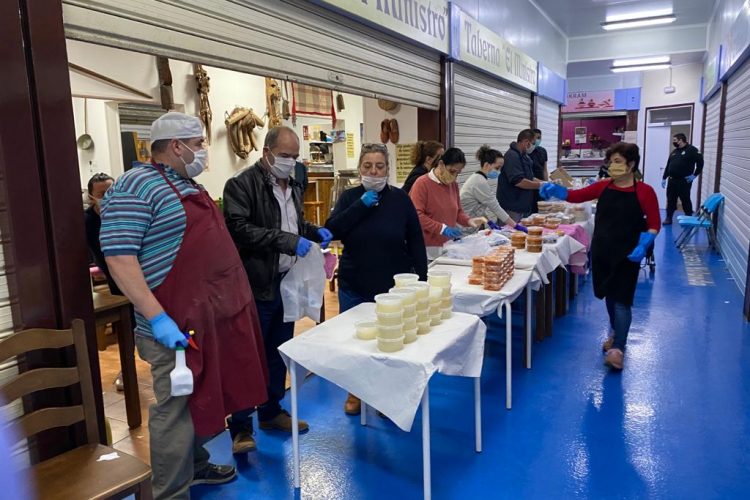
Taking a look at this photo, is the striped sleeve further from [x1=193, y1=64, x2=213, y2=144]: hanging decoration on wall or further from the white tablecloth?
[x1=193, y1=64, x2=213, y2=144]: hanging decoration on wall

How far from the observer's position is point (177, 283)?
2271mm

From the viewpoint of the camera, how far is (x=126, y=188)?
7.07ft

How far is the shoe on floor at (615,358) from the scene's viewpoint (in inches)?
165

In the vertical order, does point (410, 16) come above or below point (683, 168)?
above

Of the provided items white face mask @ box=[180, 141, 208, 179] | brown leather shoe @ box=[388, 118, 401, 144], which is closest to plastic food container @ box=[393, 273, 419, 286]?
white face mask @ box=[180, 141, 208, 179]

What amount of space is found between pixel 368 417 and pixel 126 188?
2.07 m

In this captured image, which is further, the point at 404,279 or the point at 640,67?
the point at 640,67

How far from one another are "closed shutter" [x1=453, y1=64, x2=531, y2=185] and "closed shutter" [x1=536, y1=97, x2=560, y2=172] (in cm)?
176

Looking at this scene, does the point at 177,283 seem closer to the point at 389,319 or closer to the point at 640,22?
the point at 389,319

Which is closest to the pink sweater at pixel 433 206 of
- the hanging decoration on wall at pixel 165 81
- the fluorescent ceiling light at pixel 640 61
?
the hanging decoration on wall at pixel 165 81

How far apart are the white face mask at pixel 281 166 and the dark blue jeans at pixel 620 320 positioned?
2718mm

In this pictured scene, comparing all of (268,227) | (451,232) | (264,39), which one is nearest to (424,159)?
(451,232)

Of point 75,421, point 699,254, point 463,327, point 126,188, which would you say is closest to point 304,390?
point 463,327

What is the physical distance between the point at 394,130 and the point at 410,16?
4.83 feet
